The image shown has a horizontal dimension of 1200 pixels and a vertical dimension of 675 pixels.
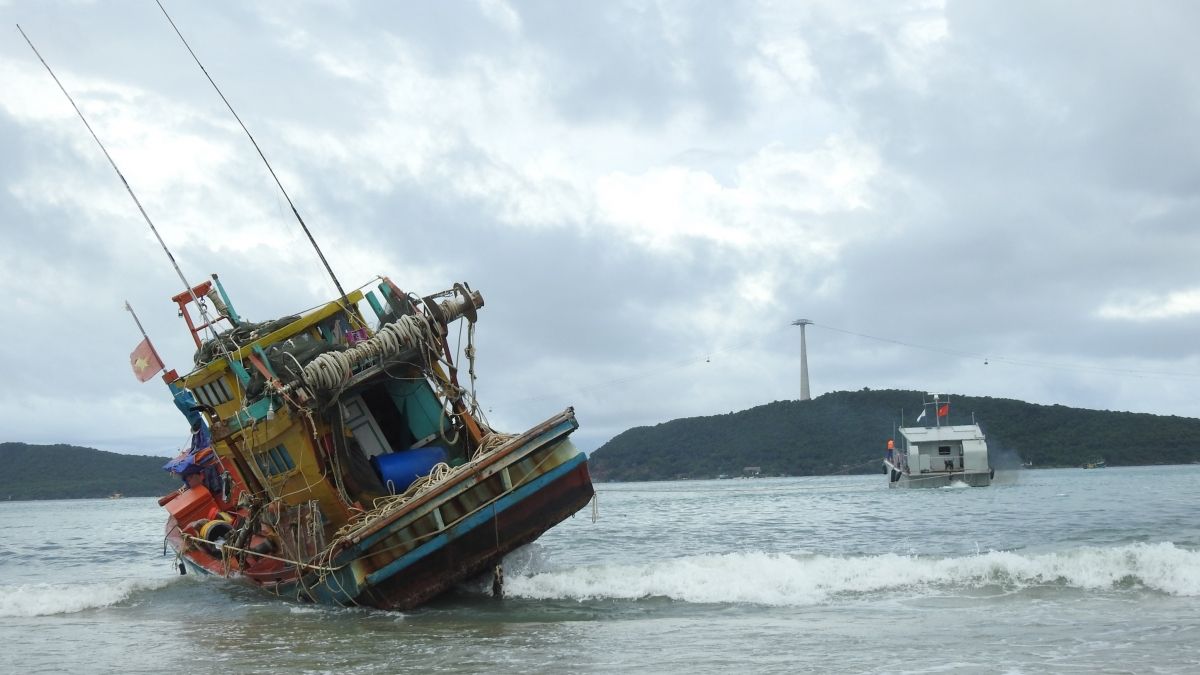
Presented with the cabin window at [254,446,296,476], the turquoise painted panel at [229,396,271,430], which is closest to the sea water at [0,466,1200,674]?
the cabin window at [254,446,296,476]

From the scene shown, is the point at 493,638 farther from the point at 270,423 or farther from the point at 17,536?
the point at 17,536

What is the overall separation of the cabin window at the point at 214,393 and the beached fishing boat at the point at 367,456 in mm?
24

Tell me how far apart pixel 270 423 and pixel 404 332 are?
95.8 inches

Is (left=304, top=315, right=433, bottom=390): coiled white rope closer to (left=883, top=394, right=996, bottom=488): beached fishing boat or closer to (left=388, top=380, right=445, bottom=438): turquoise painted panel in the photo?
(left=388, top=380, right=445, bottom=438): turquoise painted panel

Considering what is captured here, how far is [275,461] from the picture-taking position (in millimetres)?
17547

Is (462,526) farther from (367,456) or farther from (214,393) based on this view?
(214,393)

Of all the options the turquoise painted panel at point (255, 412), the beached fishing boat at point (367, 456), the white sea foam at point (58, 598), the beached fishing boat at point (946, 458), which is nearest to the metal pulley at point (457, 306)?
the beached fishing boat at point (367, 456)

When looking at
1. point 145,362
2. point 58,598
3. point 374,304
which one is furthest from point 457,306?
point 58,598

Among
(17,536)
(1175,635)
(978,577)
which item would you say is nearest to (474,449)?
(978,577)

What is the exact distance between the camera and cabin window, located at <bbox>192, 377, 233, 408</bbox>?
1814 centimetres

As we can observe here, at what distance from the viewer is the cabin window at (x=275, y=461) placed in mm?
17359

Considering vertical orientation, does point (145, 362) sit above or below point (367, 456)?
above

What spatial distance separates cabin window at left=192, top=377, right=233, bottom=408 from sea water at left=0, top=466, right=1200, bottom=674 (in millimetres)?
3419

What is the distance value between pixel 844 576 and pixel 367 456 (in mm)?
8142
